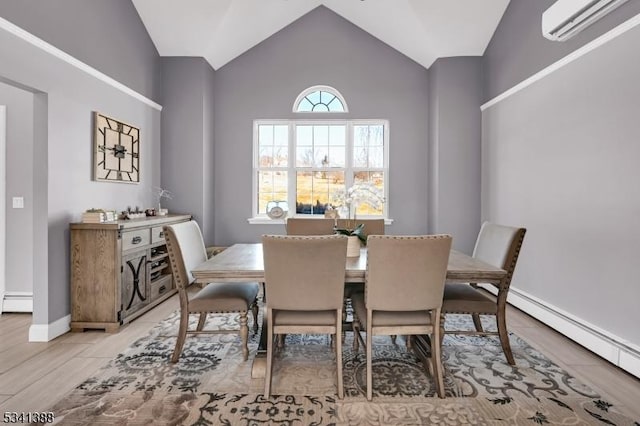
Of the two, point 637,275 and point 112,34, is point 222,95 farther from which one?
point 637,275

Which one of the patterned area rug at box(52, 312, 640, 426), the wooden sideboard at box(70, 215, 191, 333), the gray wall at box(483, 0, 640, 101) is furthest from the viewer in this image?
the wooden sideboard at box(70, 215, 191, 333)

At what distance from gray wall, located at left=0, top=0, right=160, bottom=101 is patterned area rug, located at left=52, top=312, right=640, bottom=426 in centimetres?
260

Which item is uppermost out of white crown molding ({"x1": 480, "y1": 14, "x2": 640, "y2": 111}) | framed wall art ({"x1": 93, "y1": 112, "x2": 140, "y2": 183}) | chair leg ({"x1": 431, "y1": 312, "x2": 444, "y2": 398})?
white crown molding ({"x1": 480, "y1": 14, "x2": 640, "y2": 111})

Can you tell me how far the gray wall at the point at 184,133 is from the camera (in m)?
4.82

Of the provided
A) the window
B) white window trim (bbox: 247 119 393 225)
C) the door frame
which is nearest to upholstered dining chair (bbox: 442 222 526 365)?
white window trim (bbox: 247 119 393 225)

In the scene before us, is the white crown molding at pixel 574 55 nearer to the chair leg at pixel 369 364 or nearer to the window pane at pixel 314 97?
the window pane at pixel 314 97

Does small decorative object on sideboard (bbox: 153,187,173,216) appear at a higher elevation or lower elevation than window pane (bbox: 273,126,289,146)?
lower

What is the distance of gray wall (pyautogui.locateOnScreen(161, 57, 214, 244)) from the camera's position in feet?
15.8

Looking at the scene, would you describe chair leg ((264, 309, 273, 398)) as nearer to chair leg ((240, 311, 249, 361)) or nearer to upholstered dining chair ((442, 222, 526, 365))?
chair leg ((240, 311, 249, 361))

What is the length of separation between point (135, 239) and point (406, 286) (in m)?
2.64

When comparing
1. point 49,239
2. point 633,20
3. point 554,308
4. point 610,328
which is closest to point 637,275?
point 610,328

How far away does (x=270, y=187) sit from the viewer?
5.33 meters

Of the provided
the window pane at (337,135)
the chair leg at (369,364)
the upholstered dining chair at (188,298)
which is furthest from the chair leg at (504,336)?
the window pane at (337,135)

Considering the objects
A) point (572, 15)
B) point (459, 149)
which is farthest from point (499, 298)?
point (459, 149)
